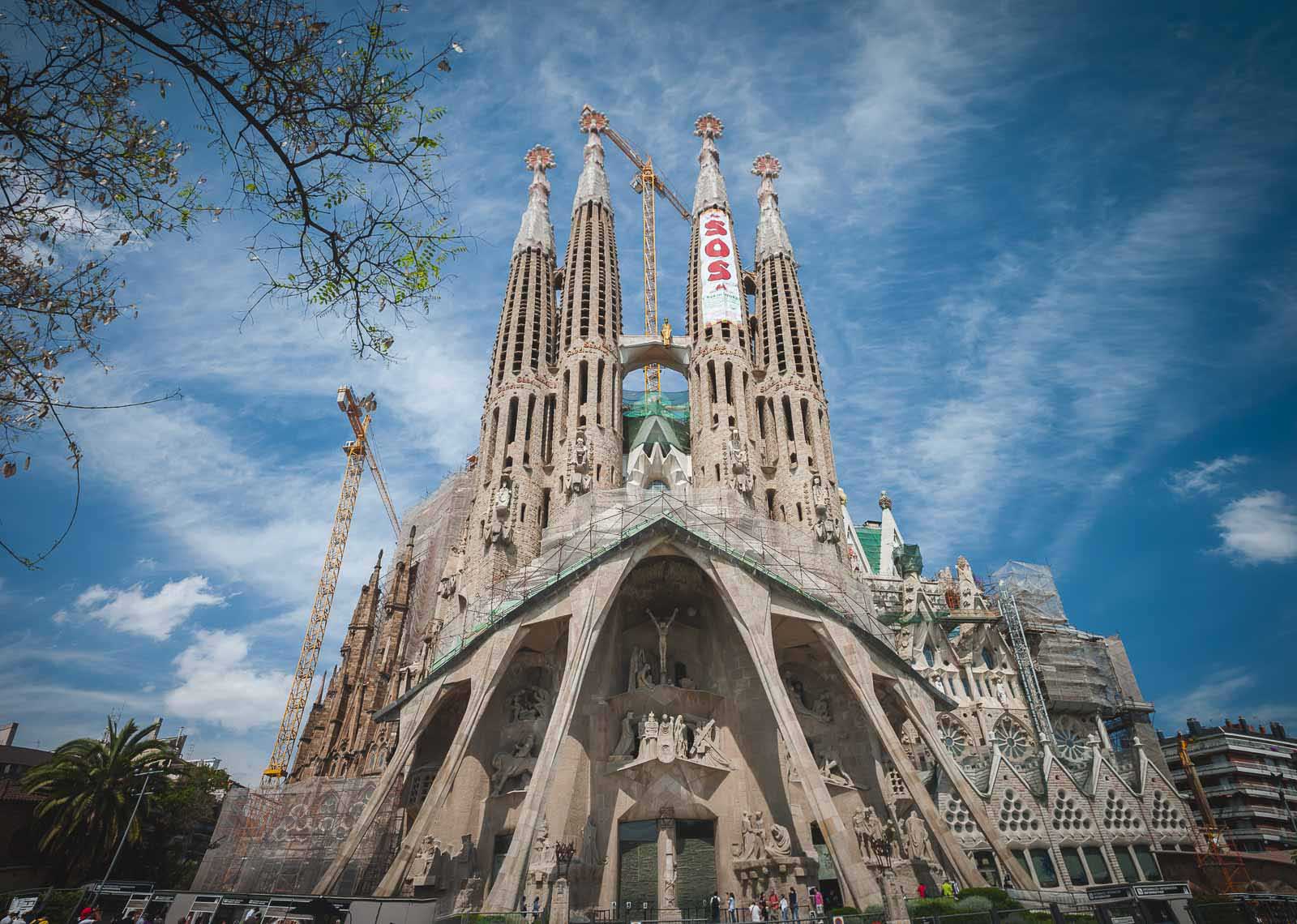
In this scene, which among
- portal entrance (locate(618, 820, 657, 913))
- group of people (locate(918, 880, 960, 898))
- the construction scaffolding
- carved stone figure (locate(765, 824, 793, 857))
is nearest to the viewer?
group of people (locate(918, 880, 960, 898))

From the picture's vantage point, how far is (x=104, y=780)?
92.1 ft

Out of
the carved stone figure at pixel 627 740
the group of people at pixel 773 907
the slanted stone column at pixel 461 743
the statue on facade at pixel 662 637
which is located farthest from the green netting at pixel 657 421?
the group of people at pixel 773 907

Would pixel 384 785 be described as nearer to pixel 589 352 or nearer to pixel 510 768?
pixel 510 768

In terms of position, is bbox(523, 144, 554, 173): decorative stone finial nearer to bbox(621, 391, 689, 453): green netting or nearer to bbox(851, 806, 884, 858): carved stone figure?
bbox(621, 391, 689, 453): green netting

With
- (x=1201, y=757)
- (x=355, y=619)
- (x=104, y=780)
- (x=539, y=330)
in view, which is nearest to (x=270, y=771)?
(x=355, y=619)

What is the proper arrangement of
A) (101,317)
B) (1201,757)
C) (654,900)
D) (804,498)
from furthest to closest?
1. (1201,757)
2. (804,498)
3. (654,900)
4. (101,317)

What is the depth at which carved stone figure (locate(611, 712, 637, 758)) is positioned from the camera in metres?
26.2

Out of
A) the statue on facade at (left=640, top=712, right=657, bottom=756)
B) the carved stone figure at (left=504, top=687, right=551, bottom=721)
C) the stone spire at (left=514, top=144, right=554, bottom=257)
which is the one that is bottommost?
the statue on facade at (left=640, top=712, right=657, bottom=756)

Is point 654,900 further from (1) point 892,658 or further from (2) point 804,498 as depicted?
(2) point 804,498

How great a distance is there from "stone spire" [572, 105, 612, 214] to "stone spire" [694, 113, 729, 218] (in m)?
5.56

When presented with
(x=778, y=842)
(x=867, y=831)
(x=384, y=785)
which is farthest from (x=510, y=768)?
(x=867, y=831)

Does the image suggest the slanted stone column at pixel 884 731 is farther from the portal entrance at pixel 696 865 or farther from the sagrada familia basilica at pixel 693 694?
the portal entrance at pixel 696 865

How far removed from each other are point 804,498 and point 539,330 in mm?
16050

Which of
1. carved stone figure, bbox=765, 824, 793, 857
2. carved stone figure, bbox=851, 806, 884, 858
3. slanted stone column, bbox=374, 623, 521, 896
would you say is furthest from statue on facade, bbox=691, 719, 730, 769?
slanted stone column, bbox=374, 623, 521, 896
